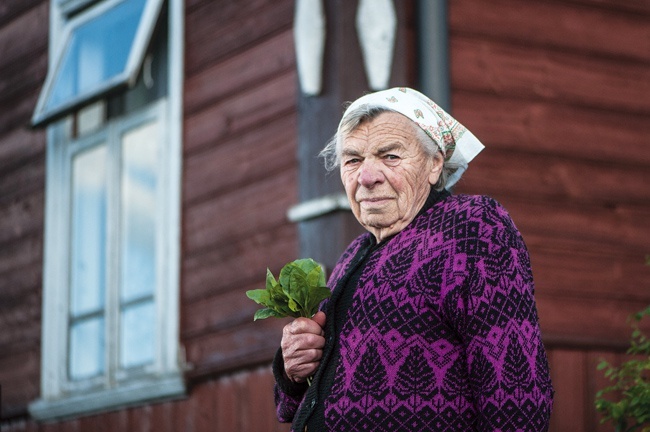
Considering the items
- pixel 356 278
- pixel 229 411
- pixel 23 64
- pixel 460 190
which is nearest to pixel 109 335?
pixel 229 411

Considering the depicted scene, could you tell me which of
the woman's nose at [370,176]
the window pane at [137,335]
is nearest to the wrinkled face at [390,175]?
the woman's nose at [370,176]

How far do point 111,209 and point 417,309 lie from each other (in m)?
4.95

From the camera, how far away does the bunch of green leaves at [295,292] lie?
3.08 meters

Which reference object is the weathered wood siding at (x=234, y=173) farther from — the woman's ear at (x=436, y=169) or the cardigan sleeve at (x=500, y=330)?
the cardigan sleeve at (x=500, y=330)

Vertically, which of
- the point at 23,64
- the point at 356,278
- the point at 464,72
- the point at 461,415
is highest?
the point at 23,64

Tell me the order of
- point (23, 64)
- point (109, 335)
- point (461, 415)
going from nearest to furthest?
point (461, 415) < point (109, 335) < point (23, 64)

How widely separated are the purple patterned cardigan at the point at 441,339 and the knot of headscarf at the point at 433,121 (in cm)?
16

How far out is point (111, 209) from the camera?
7.64 metres

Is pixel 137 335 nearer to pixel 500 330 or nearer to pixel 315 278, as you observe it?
pixel 315 278

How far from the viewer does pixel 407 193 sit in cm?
309

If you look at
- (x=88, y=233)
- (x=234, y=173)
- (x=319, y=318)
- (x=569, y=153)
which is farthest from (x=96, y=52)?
(x=319, y=318)

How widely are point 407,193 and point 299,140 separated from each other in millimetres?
3054

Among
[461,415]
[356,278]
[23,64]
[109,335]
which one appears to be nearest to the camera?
[461,415]

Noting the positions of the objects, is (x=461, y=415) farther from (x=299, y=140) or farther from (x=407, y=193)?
(x=299, y=140)
